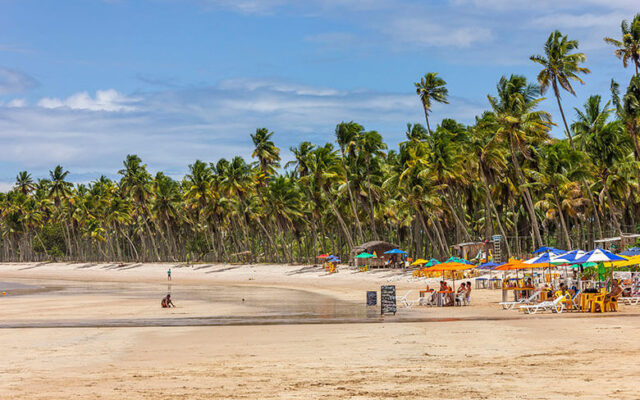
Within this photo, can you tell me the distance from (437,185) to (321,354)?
4396 centimetres

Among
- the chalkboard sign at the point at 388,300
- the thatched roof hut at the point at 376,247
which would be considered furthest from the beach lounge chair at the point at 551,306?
the thatched roof hut at the point at 376,247

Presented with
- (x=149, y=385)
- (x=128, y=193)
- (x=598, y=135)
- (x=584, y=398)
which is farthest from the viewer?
(x=128, y=193)

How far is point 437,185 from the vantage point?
2234 inches

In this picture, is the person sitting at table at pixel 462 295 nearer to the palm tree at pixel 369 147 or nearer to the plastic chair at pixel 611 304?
the plastic chair at pixel 611 304

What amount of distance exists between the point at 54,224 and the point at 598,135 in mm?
102702

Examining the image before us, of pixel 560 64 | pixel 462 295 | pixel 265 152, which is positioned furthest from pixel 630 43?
pixel 265 152

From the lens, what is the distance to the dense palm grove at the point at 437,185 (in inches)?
1886

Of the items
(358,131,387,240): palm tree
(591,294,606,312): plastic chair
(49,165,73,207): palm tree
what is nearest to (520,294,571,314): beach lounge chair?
(591,294,606,312): plastic chair

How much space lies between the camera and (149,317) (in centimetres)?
2538

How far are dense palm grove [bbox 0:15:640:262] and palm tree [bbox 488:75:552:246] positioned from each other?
99 mm

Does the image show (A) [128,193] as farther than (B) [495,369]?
Yes

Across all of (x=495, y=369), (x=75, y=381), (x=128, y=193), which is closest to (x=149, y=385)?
(x=75, y=381)

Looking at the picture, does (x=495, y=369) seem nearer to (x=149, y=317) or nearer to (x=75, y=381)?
(x=75, y=381)

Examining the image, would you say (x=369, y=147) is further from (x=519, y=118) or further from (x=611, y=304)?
(x=611, y=304)
